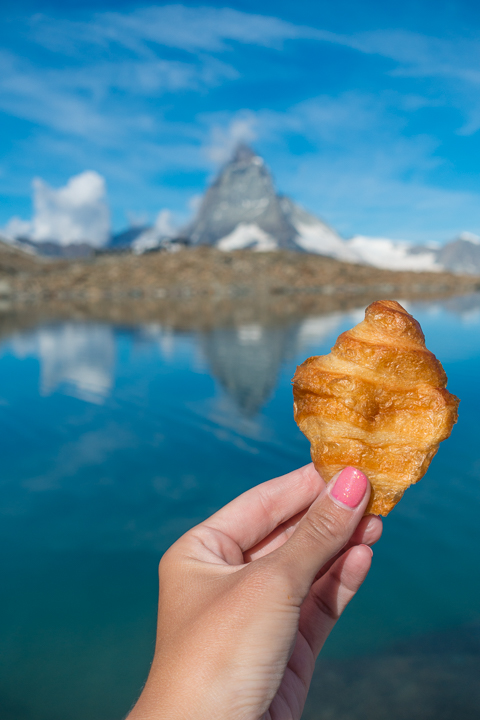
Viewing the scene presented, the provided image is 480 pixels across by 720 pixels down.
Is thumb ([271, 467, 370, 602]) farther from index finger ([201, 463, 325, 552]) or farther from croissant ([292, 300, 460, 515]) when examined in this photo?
index finger ([201, 463, 325, 552])

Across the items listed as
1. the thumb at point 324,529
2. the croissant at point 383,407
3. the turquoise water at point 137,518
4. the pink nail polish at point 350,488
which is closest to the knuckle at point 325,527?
the thumb at point 324,529

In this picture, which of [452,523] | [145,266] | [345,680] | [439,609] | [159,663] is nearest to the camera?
[159,663]

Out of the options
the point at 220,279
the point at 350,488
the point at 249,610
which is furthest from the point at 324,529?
the point at 220,279

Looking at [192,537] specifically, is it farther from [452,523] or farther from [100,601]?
[452,523]

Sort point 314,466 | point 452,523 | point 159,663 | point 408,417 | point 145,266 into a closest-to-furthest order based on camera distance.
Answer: point 159,663 → point 408,417 → point 314,466 → point 452,523 → point 145,266

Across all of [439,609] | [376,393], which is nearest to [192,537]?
[376,393]

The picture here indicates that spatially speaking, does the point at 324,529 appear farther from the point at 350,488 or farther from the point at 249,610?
the point at 249,610

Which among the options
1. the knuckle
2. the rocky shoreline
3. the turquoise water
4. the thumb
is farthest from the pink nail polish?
the rocky shoreline
